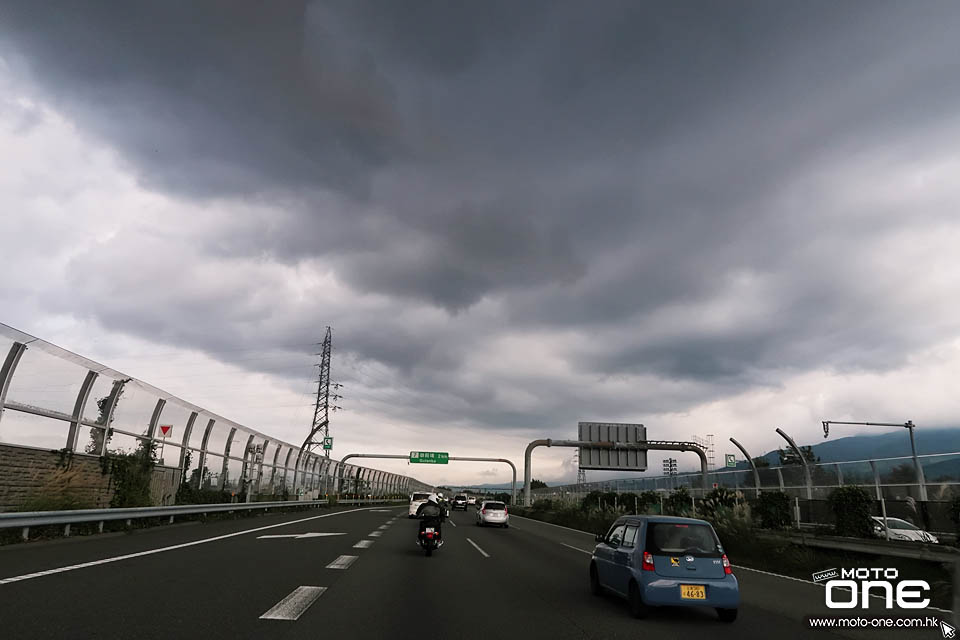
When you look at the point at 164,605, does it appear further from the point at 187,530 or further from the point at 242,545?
the point at 187,530

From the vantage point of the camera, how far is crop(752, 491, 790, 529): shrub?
914 inches

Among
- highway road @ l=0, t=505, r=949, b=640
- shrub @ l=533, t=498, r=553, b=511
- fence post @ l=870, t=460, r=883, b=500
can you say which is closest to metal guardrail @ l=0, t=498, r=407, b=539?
highway road @ l=0, t=505, r=949, b=640

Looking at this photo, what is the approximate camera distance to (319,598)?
867 centimetres

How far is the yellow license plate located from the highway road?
373mm

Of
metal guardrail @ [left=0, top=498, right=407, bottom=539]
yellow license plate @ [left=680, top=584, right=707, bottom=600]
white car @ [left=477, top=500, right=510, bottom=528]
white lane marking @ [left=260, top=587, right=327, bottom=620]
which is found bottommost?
white lane marking @ [left=260, top=587, right=327, bottom=620]

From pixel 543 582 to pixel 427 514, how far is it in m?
4.76

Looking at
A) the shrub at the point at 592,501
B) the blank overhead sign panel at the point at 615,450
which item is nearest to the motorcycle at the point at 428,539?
the shrub at the point at 592,501

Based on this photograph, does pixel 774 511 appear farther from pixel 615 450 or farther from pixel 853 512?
pixel 615 450

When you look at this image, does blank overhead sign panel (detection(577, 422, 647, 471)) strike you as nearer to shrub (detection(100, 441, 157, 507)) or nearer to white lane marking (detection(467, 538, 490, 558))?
white lane marking (detection(467, 538, 490, 558))

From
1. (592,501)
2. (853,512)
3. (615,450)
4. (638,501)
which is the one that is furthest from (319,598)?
(615,450)

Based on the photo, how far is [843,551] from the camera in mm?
16844

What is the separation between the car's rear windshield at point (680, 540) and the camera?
8922 mm

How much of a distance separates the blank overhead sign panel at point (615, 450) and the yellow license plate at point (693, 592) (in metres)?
47.0

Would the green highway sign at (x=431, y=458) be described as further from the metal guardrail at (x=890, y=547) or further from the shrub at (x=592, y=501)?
the metal guardrail at (x=890, y=547)
